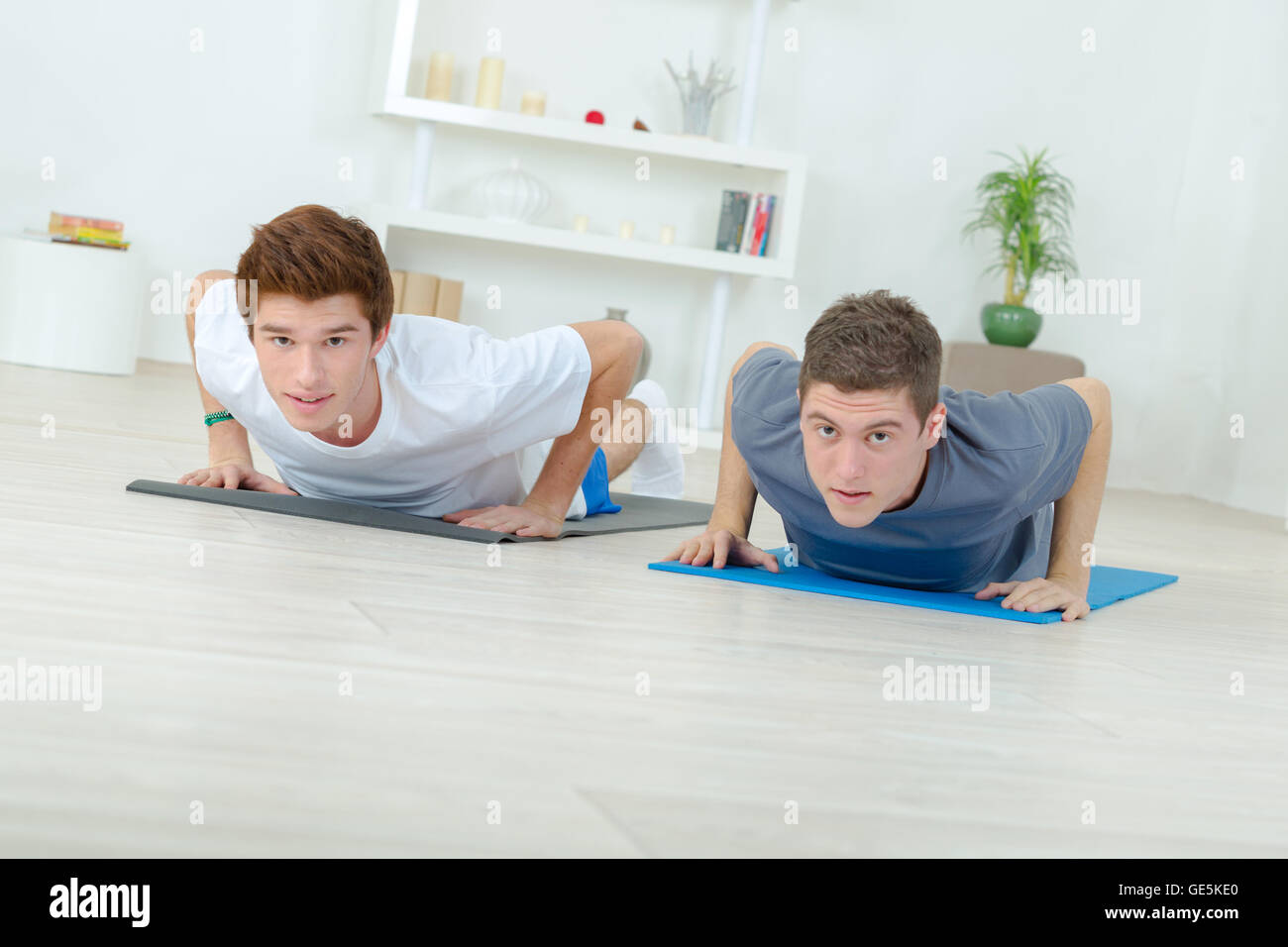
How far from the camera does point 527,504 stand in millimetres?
2443

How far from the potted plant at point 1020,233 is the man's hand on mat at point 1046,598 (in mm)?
3805

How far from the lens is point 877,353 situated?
1.78 m

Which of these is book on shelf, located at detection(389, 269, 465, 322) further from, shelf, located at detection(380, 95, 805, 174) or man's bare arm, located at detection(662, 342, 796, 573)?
man's bare arm, located at detection(662, 342, 796, 573)

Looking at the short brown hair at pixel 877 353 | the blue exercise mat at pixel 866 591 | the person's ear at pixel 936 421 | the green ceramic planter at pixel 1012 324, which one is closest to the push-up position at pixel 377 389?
the blue exercise mat at pixel 866 591

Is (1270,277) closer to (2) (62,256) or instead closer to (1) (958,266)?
(1) (958,266)

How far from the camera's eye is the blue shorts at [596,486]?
279 cm

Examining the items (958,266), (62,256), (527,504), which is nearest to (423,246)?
(62,256)

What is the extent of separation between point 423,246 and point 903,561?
13.4 ft

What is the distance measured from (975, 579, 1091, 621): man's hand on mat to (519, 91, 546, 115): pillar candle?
3.94 metres

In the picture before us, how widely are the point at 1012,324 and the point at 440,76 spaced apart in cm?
267

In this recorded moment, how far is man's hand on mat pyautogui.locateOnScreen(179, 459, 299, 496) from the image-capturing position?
237 centimetres

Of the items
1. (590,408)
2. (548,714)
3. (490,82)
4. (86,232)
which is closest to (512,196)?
(490,82)

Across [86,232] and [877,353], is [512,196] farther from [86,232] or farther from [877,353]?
[877,353]

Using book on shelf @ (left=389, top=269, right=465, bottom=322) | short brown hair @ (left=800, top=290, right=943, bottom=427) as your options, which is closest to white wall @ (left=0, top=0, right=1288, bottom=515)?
book on shelf @ (left=389, top=269, right=465, bottom=322)
